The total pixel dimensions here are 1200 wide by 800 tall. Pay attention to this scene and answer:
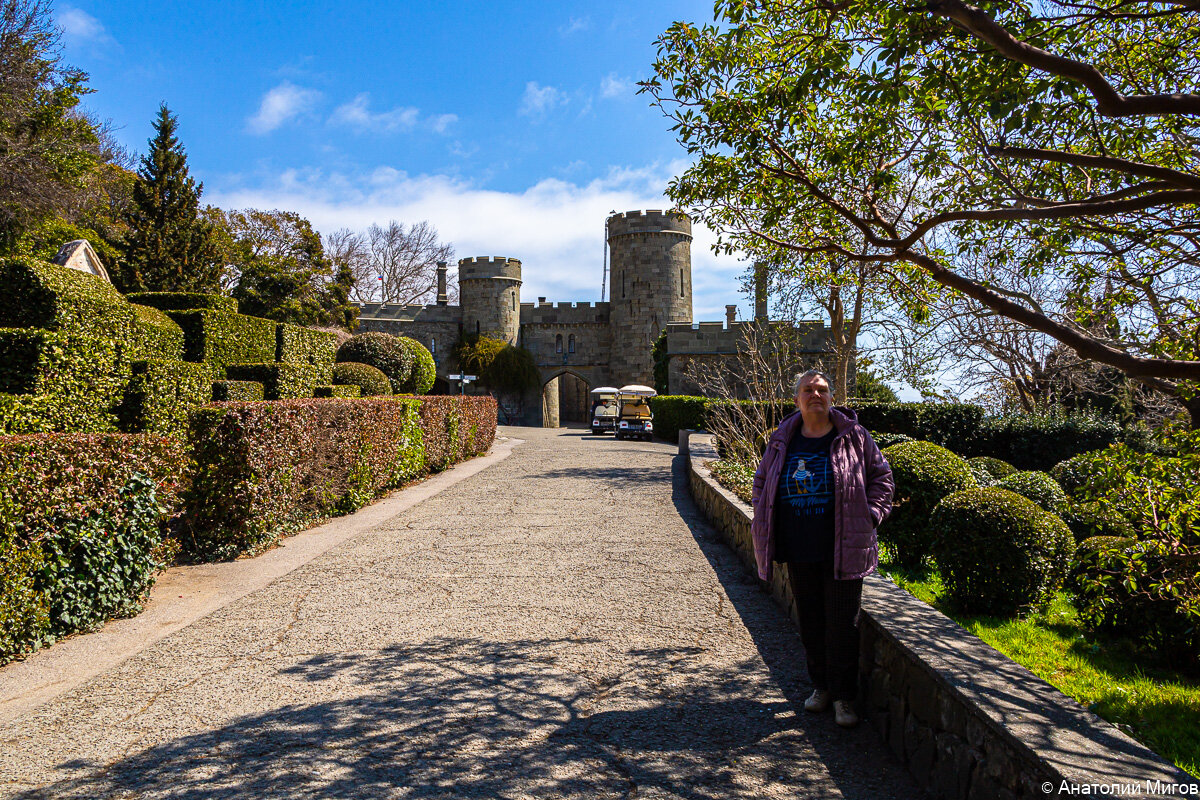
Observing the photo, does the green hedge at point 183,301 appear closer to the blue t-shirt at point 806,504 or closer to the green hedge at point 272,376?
the green hedge at point 272,376

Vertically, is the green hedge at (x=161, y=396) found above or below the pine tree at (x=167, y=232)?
below

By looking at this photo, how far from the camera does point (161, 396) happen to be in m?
10.3

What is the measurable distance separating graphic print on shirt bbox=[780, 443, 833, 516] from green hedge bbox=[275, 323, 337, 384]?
14329 millimetres

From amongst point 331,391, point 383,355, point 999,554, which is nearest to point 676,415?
point 383,355

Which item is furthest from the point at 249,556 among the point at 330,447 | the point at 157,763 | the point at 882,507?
the point at 882,507

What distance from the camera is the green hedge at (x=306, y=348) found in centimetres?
1619

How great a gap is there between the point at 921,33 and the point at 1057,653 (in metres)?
3.53

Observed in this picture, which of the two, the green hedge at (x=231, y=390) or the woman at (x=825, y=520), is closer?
the woman at (x=825, y=520)

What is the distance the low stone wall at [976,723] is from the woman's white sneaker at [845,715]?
12 centimetres

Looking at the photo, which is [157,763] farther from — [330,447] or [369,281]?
[369,281]

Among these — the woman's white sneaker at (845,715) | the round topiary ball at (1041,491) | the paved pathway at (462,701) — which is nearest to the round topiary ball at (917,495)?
the round topiary ball at (1041,491)

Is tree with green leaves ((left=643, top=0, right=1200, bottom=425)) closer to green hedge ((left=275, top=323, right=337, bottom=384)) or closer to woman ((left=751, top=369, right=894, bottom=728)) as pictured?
woman ((left=751, top=369, right=894, bottom=728))

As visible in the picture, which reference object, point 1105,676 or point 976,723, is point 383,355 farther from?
point 976,723

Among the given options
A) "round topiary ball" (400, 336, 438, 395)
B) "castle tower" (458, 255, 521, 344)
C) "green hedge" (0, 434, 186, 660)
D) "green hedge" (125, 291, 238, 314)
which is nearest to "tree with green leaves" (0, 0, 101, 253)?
"green hedge" (125, 291, 238, 314)
